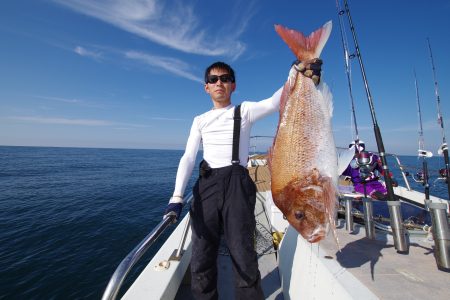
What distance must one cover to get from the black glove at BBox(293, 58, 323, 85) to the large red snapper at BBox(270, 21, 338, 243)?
0.12 feet

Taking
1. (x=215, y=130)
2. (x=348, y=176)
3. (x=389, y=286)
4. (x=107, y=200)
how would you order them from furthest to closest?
(x=107, y=200)
(x=348, y=176)
(x=215, y=130)
(x=389, y=286)

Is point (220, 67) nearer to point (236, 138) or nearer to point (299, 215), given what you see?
point (236, 138)

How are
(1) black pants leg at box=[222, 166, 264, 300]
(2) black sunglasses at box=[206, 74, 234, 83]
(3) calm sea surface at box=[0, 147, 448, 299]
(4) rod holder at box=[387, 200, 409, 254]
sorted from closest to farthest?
1. (1) black pants leg at box=[222, 166, 264, 300]
2. (2) black sunglasses at box=[206, 74, 234, 83]
3. (4) rod holder at box=[387, 200, 409, 254]
4. (3) calm sea surface at box=[0, 147, 448, 299]

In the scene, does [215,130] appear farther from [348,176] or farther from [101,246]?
[101,246]

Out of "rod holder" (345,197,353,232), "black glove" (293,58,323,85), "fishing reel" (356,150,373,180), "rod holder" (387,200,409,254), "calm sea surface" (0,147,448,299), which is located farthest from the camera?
"calm sea surface" (0,147,448,299)

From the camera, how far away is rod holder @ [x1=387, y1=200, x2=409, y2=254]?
2.74m

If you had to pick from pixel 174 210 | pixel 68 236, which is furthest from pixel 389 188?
pixel 68 236

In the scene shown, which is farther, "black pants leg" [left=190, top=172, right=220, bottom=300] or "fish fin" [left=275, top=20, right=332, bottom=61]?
"black pants leg" [left=190, top=172, right=220, bottom=300]

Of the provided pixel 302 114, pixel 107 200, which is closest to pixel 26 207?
pixel 107 200

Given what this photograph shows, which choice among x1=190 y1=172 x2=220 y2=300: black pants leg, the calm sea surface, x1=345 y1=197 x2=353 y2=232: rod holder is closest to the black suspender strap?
x1=190 y1=172 x2=220 y2=300: black pants leg

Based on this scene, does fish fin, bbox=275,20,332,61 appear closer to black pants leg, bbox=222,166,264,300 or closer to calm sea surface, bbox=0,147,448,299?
black pants leg, bbox=222,166,264,300

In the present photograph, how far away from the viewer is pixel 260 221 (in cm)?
597

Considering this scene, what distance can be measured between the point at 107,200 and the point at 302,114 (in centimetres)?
1947

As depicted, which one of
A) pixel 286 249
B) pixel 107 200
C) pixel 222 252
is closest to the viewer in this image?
pixel 286 249
